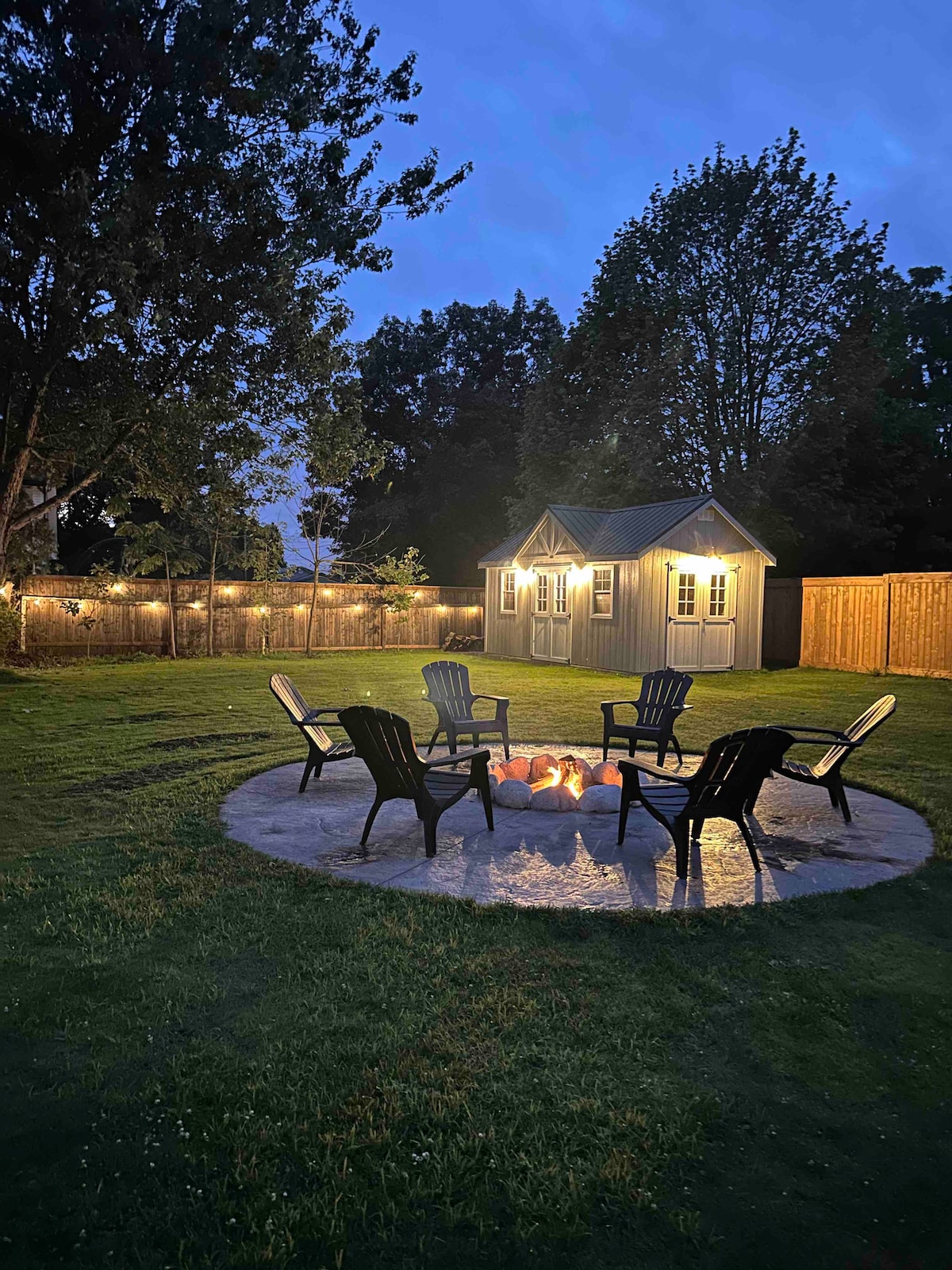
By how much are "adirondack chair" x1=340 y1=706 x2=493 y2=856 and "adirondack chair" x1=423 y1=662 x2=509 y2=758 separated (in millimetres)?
2405

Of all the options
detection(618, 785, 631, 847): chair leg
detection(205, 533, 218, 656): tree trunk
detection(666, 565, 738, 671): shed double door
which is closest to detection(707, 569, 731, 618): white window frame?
detection(666, 565, 738, 671): shed double door

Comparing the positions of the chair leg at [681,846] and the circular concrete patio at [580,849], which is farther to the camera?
the chair leg at [681,846]

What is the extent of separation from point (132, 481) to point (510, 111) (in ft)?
326

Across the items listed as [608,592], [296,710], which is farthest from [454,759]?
[608,592]

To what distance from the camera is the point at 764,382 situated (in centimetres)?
2744

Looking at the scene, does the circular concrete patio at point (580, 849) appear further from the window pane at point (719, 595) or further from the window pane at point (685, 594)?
the window pane at point (719, 595)

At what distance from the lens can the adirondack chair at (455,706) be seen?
8172 millimetres

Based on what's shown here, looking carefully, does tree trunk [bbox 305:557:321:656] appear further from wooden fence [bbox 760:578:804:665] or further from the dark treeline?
wooden fence [bbox 760:578:804:665]

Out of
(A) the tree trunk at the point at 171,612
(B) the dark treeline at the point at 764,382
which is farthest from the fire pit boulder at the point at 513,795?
(B) the dark treeline at the point at 764,382

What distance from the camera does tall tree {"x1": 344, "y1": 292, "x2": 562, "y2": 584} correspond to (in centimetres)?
3753

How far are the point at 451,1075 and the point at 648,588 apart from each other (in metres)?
15.5

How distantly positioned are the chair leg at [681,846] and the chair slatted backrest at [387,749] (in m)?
1.55

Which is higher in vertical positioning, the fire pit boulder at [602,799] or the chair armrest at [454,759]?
the chair armrest at [454,759]

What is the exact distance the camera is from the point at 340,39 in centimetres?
1159
